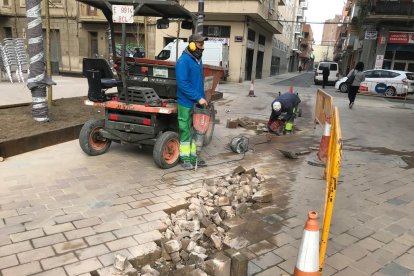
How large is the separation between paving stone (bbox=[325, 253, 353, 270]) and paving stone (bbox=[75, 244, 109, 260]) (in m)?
2.02

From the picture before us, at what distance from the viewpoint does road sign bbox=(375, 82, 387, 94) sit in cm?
1984

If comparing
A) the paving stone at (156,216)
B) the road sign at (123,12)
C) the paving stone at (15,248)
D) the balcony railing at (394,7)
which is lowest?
the paving stone at (15,248)

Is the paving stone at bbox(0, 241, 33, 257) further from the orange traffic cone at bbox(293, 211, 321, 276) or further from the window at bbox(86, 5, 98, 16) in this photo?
the window at bbox(86, 5, 98, 16)

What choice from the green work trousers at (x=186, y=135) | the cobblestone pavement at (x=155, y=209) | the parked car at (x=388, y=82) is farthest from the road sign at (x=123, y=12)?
the parked car at (x=388, y=82)

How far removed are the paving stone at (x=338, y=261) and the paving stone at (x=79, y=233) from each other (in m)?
2.26

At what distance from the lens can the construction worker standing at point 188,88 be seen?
5.14 metres

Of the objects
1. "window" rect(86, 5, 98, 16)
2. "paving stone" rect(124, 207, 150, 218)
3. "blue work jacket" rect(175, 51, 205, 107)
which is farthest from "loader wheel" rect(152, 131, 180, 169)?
"window" rect(86, 5, 98, 16)

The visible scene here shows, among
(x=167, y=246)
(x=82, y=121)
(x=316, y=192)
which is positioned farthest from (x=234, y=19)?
(x=167, y=246)

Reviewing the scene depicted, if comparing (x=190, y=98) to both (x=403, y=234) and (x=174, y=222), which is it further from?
(x=403, y=234)

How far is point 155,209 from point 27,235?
4.32ft

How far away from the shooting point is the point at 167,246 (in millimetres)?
3160

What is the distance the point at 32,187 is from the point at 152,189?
148 cm

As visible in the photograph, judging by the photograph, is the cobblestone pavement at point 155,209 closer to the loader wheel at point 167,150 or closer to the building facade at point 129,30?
the loader wheel at point 167,150

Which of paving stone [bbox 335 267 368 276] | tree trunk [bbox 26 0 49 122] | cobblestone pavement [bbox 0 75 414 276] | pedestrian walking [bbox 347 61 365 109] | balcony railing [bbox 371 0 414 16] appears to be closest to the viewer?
paving stone [bbox 335 267 368 276]
